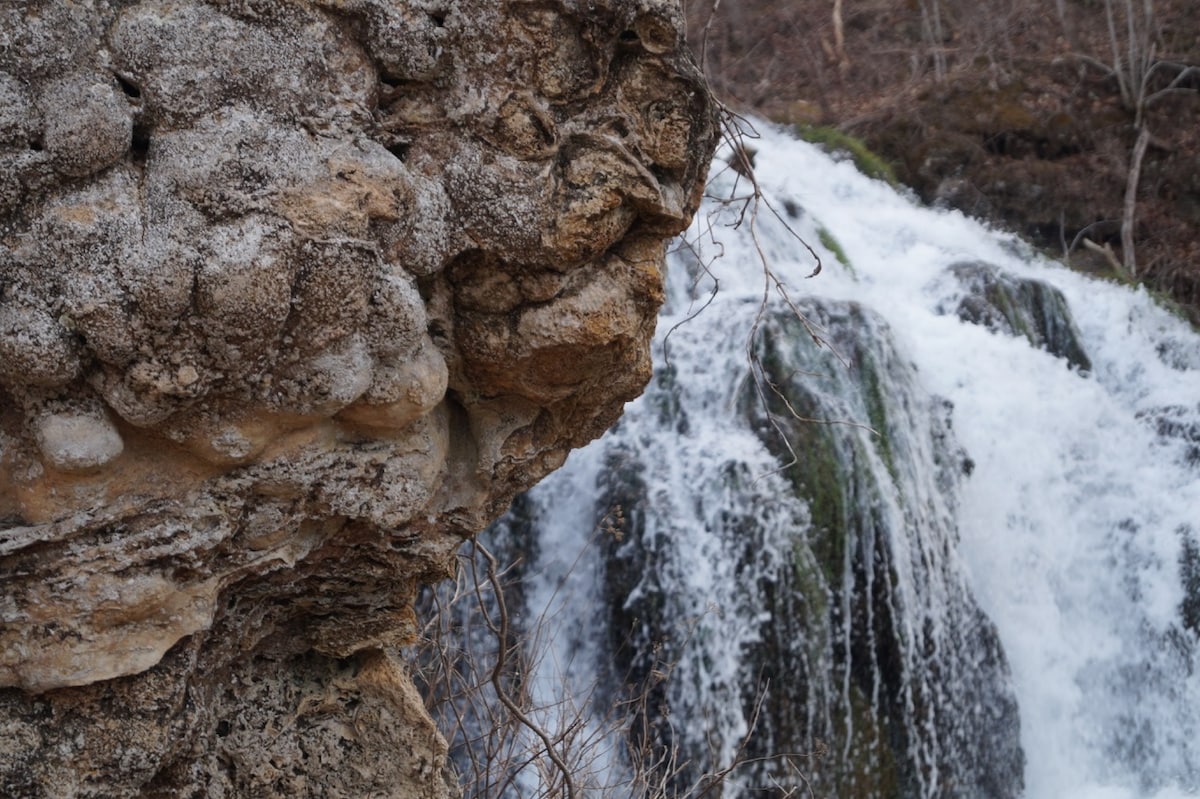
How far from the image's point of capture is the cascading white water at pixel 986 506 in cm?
536

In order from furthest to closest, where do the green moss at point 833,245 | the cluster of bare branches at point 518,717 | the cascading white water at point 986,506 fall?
the green moss at point 833,245
the cascading white water at point 986,506
the cluster of bare branches at point 518,717

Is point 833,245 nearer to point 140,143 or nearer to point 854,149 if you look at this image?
point 854,149

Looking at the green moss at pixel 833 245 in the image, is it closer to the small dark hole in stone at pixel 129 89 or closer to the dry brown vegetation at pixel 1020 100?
the dry brown vegetation at pixel 1020 100

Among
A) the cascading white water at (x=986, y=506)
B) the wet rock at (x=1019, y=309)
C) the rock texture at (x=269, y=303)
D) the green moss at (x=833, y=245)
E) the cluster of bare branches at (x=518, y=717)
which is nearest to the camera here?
the rock texture at (x=269, y=303)

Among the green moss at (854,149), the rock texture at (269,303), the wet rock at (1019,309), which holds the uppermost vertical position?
the rock texture at (269,303)

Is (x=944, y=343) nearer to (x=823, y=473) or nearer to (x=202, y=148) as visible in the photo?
(x=823, y=473)

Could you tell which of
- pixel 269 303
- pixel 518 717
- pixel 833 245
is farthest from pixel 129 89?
pixel 833 245

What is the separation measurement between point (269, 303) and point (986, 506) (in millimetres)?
5610

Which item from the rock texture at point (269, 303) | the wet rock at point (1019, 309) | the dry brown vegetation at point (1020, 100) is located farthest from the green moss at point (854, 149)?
the rock texture at point (269, 303)

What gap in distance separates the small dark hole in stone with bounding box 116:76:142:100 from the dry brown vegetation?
26.8 ft

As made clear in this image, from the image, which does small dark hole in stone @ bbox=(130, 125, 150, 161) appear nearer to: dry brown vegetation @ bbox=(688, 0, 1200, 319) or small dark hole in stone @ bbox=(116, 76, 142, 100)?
small dark hole in stone @ bbox=(116, 76, 142, 100)

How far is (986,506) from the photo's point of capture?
654 centimetres

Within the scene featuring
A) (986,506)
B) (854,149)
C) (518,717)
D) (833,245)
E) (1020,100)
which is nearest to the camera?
(518,717)

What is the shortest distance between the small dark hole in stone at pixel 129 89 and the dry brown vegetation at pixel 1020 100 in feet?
26.8
